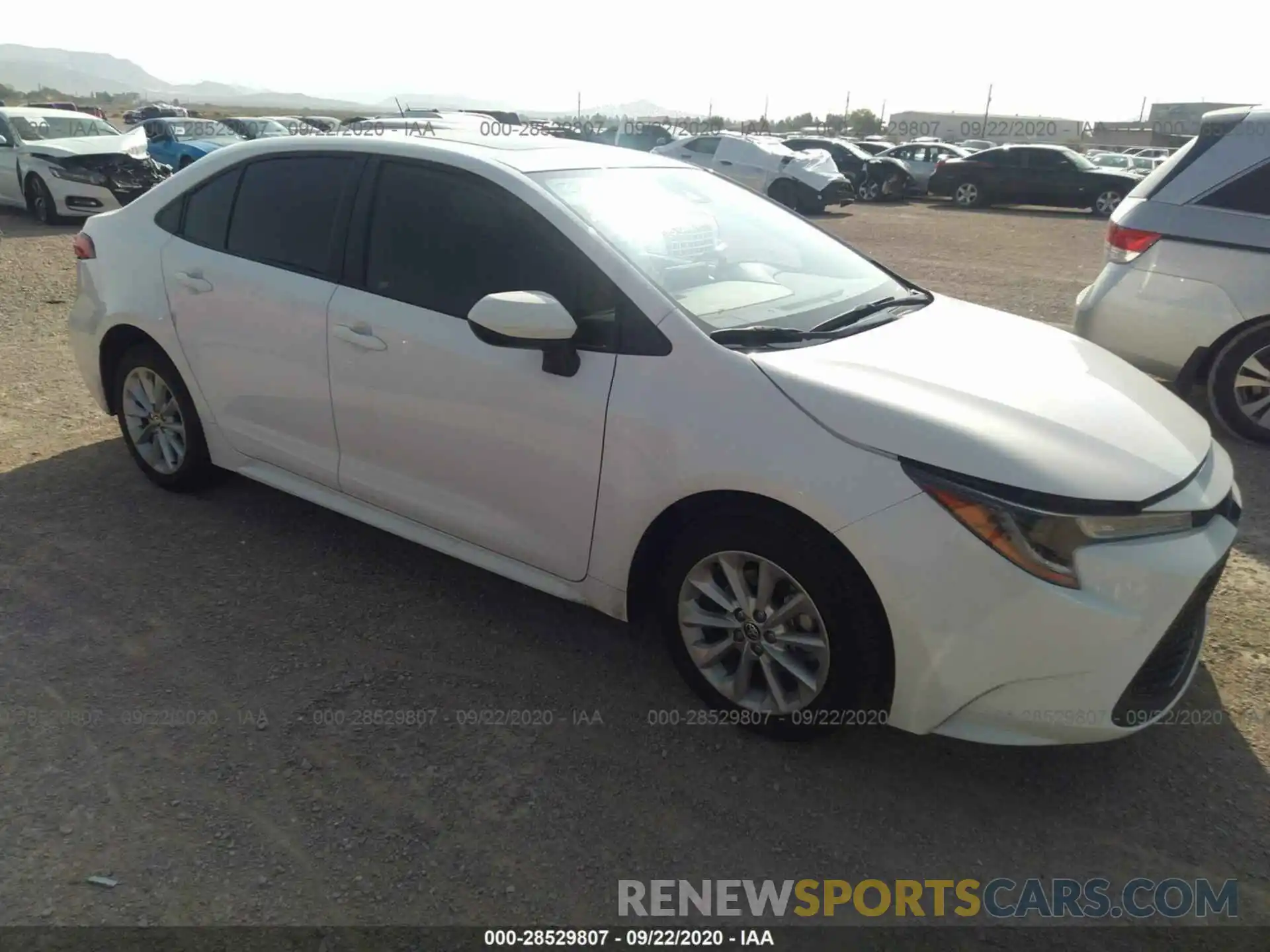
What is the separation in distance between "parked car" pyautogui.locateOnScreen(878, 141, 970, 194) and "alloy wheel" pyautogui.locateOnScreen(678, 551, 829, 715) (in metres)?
23.5

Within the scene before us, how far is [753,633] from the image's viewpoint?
2719mm

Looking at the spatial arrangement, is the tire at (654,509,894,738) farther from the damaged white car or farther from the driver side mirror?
the damaged white car

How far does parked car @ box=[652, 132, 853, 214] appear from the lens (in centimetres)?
1844

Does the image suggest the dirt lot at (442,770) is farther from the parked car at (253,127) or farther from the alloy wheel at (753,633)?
the parked car at (253,127)

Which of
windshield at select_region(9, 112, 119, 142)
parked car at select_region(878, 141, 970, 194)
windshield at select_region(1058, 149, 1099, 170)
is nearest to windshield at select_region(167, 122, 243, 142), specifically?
windshield at select_region(9, 112, 119, 142)

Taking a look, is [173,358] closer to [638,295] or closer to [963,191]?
[638,295]

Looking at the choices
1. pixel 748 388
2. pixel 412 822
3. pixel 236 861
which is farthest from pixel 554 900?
pixel 748 388

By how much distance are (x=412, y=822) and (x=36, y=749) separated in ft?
3.90

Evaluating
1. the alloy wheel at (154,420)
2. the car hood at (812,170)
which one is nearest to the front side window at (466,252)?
the alloy wheel at (154,420)

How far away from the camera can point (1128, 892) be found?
7.64ft

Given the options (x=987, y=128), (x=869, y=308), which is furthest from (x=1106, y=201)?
(x=987, y=128)

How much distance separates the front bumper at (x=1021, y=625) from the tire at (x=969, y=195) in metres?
22.0

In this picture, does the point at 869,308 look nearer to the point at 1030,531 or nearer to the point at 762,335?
the point at 762,335

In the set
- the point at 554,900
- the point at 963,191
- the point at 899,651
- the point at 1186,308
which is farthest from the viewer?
the point at 963,191
